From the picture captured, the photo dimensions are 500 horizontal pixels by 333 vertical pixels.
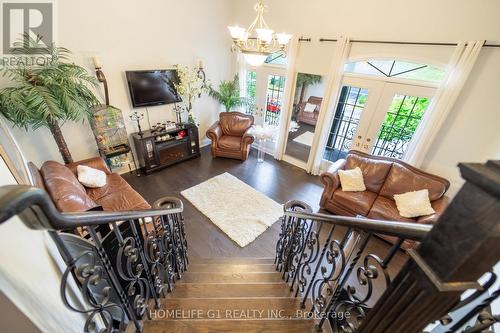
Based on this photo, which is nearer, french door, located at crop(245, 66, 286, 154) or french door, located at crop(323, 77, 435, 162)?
french door, located at crop(323, 77, 435, 162)

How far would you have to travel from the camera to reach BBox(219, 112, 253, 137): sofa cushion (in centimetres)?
536

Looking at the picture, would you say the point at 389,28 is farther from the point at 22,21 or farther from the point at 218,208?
the point at 22,21

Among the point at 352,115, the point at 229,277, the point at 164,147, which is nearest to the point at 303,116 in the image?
the point at 352,115

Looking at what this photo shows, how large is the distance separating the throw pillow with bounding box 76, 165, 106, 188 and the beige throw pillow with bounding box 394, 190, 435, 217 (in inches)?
181

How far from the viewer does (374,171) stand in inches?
139

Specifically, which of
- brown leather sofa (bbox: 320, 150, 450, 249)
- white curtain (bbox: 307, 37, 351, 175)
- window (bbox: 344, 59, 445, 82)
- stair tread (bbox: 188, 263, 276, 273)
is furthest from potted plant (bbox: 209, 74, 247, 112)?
stair tread (bbox: 188, 263, 276, 273)

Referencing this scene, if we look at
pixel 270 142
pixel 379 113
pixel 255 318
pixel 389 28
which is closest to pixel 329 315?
pixel 255 318

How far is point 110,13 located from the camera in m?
3.47

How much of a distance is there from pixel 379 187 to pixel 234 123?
3534mm

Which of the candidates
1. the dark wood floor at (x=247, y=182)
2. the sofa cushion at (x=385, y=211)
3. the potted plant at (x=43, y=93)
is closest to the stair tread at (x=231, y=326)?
the dark wood floor at (x=247, y=182)

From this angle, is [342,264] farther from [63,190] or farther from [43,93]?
[43,93]

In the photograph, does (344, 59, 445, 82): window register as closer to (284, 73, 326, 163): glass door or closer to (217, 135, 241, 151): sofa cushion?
(284, 73, 326, 163): glass door

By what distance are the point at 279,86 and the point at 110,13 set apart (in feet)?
11.4

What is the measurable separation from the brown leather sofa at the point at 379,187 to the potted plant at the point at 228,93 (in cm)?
317
